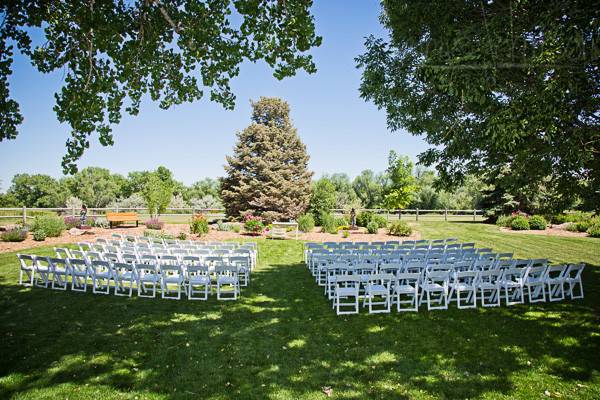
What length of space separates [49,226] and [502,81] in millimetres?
20543

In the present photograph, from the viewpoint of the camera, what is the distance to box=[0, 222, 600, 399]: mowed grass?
4.48 metres

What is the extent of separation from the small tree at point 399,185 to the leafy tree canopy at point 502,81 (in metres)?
18.6

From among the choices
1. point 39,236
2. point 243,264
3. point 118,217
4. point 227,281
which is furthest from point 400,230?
point 39,236

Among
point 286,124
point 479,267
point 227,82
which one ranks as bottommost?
point 479,267

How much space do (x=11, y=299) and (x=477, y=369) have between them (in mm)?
10345

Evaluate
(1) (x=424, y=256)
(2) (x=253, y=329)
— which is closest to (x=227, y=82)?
(2) (x=253, y=329)

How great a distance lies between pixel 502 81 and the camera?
615cm

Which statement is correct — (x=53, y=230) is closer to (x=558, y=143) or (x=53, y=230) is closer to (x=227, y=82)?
(x=227, y=82)

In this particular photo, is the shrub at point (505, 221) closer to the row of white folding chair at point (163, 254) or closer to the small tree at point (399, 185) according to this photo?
the small tree at point (399, 185)

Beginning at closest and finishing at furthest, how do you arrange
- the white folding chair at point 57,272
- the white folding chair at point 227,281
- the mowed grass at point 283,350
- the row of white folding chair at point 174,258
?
1. the mowed grass at point 283,350
2. the white folding chair at point 227,281
3. the white folding chair at point 57,272
4. the row of white folding chair at point 174,258

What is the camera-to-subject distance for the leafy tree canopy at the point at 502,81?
15.5 feet

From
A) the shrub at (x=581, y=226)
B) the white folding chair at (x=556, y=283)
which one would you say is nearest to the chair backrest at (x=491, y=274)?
the white folding chair at (x=556, y=283)

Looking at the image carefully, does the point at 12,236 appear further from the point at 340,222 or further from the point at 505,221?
the point at 505,221

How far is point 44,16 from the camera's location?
491 cm
